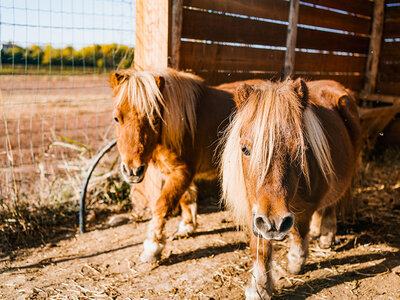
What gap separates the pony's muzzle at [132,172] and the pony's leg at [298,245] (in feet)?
4.38

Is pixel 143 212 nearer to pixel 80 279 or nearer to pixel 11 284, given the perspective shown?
pixel 80 279

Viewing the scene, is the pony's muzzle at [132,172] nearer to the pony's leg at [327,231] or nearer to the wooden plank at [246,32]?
the wooden plank at [246,32]

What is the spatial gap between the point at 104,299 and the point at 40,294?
1.67 feet

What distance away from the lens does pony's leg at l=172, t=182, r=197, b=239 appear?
3.64 metres

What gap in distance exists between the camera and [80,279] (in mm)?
2859

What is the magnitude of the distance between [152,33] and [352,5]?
3.75 meters

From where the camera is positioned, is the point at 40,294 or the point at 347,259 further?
the point at 347,259

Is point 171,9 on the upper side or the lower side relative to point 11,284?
upper

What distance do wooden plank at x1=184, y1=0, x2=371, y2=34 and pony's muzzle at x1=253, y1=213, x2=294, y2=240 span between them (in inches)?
104

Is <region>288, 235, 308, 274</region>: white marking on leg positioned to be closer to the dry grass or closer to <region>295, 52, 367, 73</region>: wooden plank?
the dry grass

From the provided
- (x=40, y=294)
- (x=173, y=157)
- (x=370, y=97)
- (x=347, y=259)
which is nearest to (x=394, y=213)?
(x=347, y=259)

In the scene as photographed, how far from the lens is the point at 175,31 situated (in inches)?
140

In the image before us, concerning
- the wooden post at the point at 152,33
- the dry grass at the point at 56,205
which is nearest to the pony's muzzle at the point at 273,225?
the wooden post at the point at 152,33

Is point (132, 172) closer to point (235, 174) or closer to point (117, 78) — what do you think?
point (117, 78)
